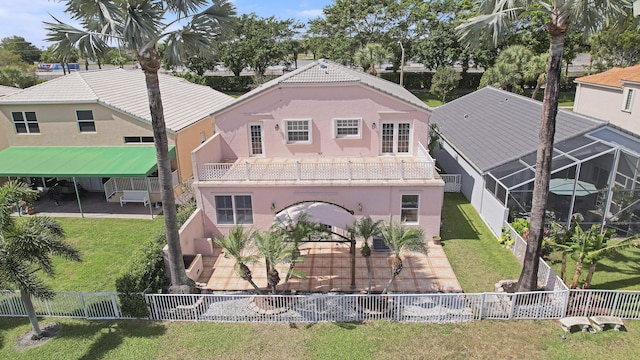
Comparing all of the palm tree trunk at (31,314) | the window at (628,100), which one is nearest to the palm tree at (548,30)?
the palm tree trunk at (31,314)

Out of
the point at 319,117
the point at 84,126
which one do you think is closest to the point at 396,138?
the point at 319,117

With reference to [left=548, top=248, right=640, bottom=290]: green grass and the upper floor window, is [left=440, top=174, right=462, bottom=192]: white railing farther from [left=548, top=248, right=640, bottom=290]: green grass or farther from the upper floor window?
the upper floor window

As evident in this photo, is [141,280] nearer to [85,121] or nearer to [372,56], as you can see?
[85,121]

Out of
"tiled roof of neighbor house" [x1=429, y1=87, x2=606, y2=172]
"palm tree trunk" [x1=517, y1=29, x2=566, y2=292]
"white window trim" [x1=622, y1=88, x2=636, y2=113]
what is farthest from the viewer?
"white window trim" [x1=622, y1=88, x2=636, y2=113]

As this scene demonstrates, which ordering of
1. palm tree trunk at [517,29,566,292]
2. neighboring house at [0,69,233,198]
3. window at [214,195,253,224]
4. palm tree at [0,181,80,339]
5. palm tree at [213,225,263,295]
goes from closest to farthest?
palm tree at [0,181,80,339] → palm tree trunk at [517,29,566,292] → palm tree at [213,225,263,295] → window at [214,195,253,224] → neighboring house at [0,69,233,198]

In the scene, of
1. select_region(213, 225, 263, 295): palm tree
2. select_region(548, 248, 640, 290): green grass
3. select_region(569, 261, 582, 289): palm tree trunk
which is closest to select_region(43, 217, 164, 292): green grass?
select_region(213, 225, 263, 295): palm tree

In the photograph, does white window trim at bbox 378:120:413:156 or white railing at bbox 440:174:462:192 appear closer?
white window trim at bbox 378:120:413:156

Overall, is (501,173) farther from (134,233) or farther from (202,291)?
(134,233)

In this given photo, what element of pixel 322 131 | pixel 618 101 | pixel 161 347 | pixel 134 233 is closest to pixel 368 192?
pixel 322 131
